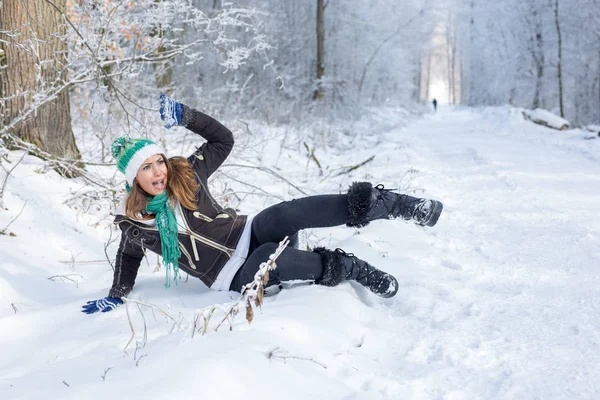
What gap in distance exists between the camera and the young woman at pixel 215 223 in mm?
2328

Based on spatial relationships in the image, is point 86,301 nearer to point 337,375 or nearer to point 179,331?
point 179,331

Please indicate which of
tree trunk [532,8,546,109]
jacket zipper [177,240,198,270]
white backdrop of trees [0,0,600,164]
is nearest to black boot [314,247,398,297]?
jacket zipper [177,240,198,270]

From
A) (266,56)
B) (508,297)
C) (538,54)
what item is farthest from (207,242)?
(538,54)

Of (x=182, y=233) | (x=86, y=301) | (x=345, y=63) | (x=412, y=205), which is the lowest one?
(x=86, y=301)

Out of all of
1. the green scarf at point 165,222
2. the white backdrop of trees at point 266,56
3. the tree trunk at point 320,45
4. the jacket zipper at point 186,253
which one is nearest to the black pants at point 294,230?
the jacket zipper at point 186,253

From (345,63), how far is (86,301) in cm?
1791

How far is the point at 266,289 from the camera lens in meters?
2.44

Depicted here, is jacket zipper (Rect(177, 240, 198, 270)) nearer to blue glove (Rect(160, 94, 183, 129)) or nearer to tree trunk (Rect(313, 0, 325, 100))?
blue glove (Rect(160, 94, 183, 129))

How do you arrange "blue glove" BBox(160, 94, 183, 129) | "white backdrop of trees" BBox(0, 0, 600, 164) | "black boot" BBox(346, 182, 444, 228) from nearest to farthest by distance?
"black boot" BBox(346, 182, 444, 228), "blue glove" BBox(160, 94, 183, 129), "white backdrop of trees" BBox(0, 0, 600, 164)

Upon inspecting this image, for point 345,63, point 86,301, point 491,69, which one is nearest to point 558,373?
point 86,301

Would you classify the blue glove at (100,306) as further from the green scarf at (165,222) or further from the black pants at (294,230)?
the black pants at (294,230)

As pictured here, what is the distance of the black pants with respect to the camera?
2.30 meters

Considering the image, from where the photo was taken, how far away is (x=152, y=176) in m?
2.35

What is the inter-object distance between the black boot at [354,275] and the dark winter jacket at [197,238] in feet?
1.73
